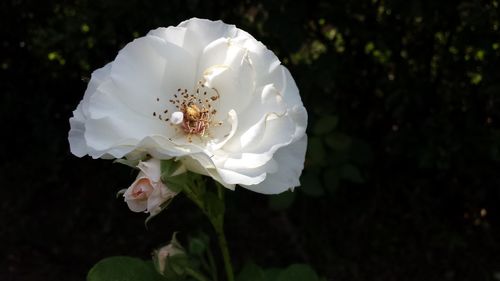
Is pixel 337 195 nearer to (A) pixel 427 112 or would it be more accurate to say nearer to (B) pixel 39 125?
(A) pixel 427 112

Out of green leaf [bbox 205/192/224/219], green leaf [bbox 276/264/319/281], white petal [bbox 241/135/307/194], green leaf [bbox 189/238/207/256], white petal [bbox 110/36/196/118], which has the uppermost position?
white petal [bbox 110/36/196/118]

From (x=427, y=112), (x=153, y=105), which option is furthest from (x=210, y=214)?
(x=427, y=112)

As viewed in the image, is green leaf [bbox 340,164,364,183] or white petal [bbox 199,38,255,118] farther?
green leaf [bbox 340,164,364,183]

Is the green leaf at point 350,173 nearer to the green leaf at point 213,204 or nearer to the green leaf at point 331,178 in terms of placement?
the green leaf at point 331,178

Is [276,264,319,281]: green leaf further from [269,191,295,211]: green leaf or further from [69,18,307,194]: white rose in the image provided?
[269,191,295,211]: green leaf

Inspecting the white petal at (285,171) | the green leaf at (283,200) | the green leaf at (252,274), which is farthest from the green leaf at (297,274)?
the green leaf at (283,200)

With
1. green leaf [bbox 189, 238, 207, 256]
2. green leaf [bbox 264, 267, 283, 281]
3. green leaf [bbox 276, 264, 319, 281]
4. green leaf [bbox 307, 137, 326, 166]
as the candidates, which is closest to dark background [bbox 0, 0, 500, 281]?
green leaf [bbox 307, 137, 326, 166]

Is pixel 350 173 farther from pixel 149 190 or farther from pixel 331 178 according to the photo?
pixel 149 190

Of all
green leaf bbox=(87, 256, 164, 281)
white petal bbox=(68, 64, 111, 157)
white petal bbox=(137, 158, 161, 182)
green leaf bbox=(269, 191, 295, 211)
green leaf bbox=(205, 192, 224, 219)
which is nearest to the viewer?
white petal bbox=(137, 158, 161, 182)
